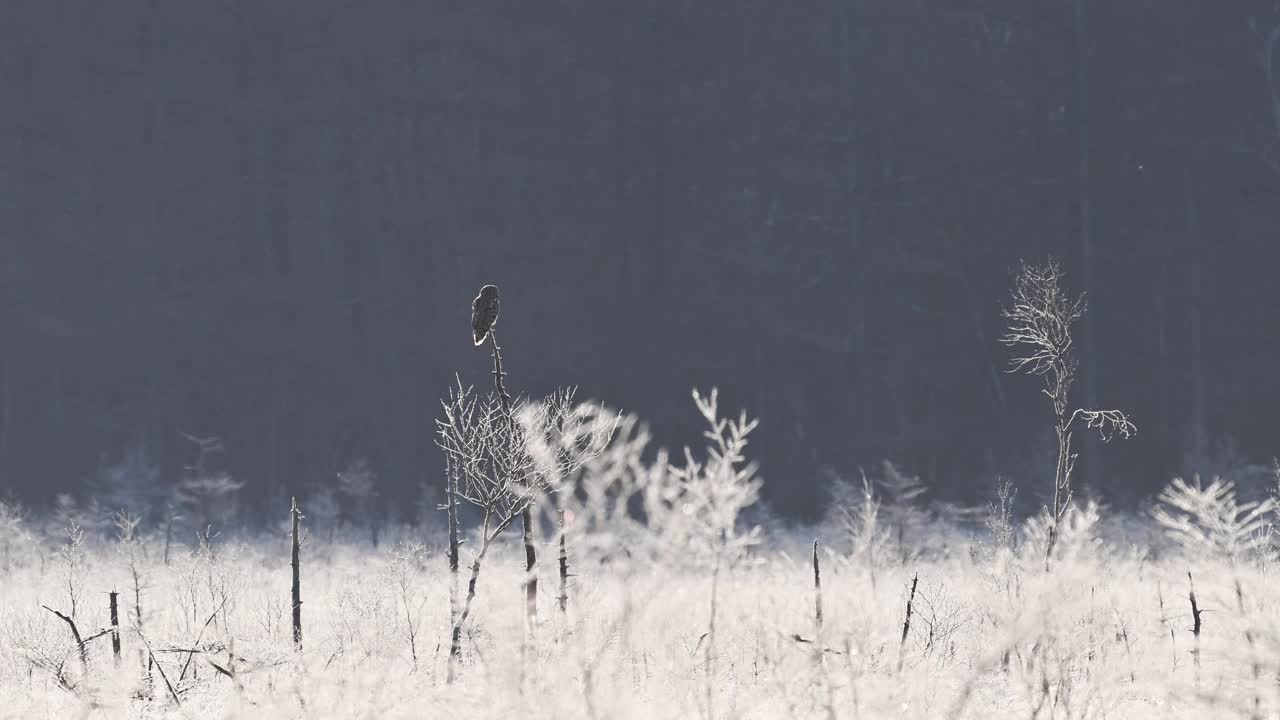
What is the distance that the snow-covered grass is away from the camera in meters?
4.01

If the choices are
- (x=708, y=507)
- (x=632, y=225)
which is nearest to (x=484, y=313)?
(x=708, y=507)

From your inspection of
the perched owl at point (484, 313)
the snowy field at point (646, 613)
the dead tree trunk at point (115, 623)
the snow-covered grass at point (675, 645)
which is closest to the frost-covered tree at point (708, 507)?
the snowy field at point (646, 613)

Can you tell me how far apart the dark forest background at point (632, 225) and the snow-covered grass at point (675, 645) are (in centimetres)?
2171

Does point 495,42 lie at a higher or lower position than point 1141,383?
higher

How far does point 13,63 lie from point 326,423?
2804 centimetres

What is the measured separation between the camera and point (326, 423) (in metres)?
46.0

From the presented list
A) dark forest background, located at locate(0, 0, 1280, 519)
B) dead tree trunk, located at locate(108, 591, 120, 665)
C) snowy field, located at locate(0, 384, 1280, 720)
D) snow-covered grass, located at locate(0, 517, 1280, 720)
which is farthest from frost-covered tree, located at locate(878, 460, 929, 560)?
dead tree trunk, located at locate(108, 591, 120, 665)

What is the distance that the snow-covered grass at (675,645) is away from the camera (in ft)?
13.1

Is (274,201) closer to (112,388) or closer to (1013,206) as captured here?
(112,388)

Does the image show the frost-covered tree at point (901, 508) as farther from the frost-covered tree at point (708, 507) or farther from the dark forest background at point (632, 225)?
the frost-covered tree at point (708, 507)

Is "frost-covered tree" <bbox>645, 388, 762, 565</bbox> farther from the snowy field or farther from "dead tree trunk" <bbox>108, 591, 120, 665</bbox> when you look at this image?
"dead tree trunk" <bbox>108, 591, 120, 665</bbox>

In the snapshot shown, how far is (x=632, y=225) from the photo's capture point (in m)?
53.6

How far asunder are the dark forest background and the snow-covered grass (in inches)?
855

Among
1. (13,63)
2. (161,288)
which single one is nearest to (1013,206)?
(161,288)
